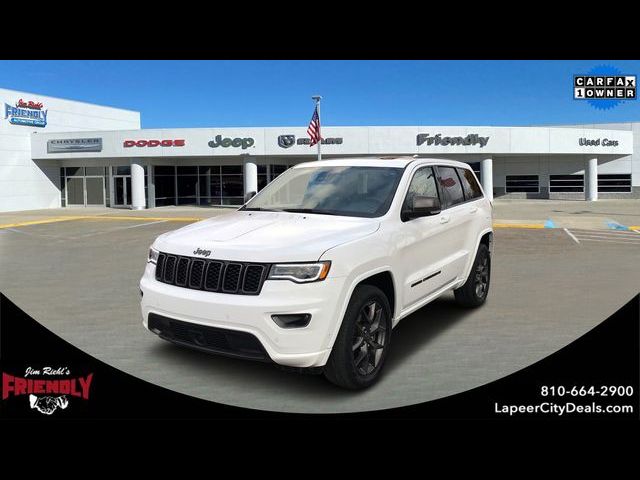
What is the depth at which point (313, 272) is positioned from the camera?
13.1 ft

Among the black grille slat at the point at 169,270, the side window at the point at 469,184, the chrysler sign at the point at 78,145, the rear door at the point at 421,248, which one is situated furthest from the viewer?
the chrysler sign at the point at 78,145

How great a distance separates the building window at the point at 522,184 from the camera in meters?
41.5

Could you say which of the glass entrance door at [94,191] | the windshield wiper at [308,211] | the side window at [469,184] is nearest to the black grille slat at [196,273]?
the windshield wiper at [308,211]

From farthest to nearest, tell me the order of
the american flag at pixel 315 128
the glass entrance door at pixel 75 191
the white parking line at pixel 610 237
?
the glass entrance door at pixel 75 191
the american flag at pixel 315 128
the white parking line at pixel 610 237

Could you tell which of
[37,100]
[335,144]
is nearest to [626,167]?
[335,144]

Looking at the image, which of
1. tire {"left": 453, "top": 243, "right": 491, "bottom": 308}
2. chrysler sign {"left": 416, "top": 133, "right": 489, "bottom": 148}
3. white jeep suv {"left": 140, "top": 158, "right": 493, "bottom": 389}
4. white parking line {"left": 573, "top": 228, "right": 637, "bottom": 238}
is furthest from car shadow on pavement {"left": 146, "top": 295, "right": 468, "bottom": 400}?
chrysler sign {"left": 416, "top": 133, "right": 489, "bottom": 148}

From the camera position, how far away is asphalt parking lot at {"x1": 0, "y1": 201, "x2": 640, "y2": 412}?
4500mm

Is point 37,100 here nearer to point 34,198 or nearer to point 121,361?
point 34,198

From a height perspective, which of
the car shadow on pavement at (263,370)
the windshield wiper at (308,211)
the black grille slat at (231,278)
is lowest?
the car shadow on pavement at (263,370)

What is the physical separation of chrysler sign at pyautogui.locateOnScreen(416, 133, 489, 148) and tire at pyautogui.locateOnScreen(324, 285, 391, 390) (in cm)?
3041

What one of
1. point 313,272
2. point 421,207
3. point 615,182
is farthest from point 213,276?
point 615,182

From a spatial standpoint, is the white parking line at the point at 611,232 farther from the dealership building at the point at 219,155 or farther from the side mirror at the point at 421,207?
the dealership building at the point at 219,155

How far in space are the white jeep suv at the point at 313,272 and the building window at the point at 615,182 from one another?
41962mm

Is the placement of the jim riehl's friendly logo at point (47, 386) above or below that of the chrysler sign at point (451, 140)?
below
